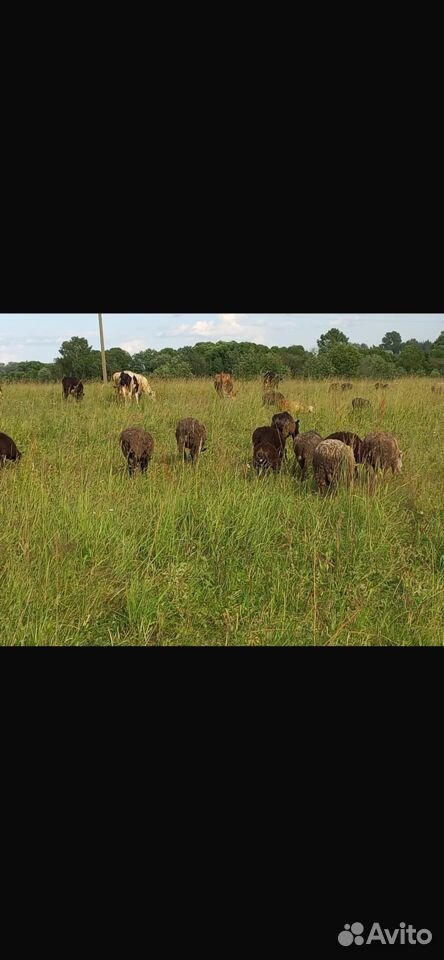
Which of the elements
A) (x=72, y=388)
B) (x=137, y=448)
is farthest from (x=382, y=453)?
(x=72, y=388)

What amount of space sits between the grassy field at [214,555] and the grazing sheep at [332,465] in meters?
0.26

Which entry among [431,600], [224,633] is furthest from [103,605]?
[431,600]

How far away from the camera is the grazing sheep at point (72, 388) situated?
12352 millimetres

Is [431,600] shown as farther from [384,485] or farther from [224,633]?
[384,485]

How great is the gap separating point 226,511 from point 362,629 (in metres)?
2.01

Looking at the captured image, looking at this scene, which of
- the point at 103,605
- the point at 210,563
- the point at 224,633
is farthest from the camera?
the point at 210,563

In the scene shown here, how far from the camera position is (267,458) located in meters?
6.61

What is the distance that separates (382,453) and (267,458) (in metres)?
1.45

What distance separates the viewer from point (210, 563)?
4.37 meters

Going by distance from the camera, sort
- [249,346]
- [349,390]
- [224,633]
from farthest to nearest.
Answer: [349,390], [249,346], [224,633]

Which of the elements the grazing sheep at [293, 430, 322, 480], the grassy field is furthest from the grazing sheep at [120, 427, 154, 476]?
the grazing sheep at [293, 430, 322, 480]

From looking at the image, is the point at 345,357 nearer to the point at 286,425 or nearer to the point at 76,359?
→ the point at 286,425

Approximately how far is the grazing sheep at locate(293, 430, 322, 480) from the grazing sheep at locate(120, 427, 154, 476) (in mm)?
2049

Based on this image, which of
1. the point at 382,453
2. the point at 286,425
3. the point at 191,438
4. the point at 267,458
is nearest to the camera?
the point at 382,453
